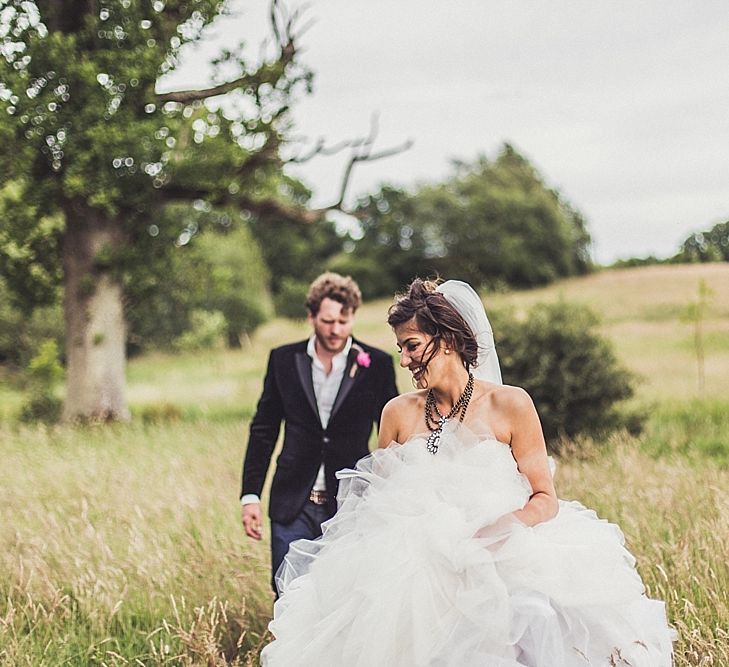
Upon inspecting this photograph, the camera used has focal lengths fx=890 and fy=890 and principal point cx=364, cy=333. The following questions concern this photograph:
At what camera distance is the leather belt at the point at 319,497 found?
5.04 m

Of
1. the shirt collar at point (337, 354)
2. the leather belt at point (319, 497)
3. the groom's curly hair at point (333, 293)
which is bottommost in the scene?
the leather belt at point (319, 497)

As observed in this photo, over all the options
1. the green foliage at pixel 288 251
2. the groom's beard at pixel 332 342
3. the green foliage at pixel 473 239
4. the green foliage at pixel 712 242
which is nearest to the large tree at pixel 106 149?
the green foliage at pixel 712 242

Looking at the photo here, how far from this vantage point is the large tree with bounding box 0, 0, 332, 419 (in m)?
14.4

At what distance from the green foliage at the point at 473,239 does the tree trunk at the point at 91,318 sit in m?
39.3

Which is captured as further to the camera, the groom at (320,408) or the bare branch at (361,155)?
the bare branch at (361,155)

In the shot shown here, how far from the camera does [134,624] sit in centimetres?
545

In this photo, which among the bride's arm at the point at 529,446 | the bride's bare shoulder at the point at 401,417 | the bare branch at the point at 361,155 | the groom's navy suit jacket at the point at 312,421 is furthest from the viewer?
the bare branch at the point at 361,155

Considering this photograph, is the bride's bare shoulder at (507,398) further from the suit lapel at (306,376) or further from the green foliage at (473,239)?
the green foliage at (473,239)

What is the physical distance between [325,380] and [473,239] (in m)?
56.9

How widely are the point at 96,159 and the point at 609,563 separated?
1320cm

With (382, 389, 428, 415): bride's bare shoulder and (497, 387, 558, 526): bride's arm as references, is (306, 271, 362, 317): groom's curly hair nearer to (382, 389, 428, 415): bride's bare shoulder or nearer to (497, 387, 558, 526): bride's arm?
(382, 389, 428, 415): bride's bare shoulder

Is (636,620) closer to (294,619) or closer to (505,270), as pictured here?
(294,619)

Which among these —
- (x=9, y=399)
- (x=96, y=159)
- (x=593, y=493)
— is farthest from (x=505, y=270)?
(x=593, y=493)

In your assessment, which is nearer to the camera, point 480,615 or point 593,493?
point 480,615
